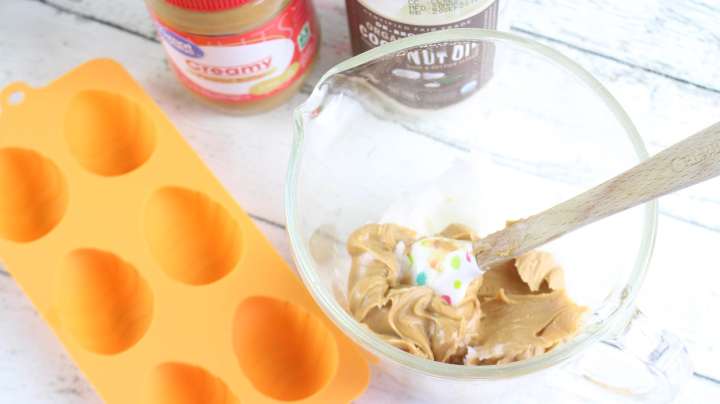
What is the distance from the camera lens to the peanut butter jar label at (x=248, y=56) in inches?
34.5

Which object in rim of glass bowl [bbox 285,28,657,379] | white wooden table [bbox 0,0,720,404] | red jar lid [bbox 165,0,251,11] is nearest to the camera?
rim of glass bowl [bbox 285,28,657,379]

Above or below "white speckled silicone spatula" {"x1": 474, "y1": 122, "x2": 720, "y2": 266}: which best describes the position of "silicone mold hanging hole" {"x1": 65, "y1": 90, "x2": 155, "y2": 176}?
below

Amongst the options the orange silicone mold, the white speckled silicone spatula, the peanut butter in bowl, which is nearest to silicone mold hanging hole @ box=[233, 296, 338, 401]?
the orange silicone mold

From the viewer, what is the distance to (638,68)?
1.01 metres

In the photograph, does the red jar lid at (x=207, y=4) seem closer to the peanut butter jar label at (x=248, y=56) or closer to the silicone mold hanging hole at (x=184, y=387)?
the peanut butter jar label at (x=248, y=56)

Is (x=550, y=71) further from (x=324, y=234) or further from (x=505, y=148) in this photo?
(x=324, y=234)

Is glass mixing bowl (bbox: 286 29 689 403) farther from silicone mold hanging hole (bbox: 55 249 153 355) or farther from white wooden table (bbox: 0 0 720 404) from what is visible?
silicone mold hanging hole (bbox: 55 249 153 355)

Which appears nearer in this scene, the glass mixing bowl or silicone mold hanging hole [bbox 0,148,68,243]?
the glass mixing bowl

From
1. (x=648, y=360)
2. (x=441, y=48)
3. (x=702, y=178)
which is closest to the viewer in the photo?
(x=702, y=178)

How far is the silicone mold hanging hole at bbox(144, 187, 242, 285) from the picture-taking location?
3.13 feet

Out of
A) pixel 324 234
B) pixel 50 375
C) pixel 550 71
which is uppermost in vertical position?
pixel 550 71

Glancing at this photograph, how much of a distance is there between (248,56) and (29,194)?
0.33 m

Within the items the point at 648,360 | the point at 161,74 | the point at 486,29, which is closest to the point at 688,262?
the point at 648,360

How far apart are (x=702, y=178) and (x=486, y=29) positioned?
32 centimetres
